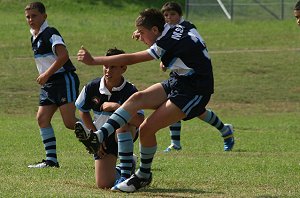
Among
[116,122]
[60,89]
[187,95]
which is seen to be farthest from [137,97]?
[60,89]

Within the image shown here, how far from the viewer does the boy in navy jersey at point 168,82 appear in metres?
8.98

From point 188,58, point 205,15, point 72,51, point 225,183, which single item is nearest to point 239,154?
point 225,183

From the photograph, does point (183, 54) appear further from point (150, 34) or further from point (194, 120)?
point (194, 120)

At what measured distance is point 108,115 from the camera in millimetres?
10023

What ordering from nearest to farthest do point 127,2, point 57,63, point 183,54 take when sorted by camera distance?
point 183,54, point 57,63, point 127,2

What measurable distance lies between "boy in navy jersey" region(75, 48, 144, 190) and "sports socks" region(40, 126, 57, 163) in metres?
1.81

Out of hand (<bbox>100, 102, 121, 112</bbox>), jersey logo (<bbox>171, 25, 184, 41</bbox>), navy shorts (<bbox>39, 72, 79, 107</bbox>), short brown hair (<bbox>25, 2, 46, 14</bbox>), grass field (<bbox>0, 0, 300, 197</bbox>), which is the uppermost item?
jersey logo (<bbox>171, 25, 184, 41</bbox>)

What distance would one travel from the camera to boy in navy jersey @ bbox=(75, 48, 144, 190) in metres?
9.60

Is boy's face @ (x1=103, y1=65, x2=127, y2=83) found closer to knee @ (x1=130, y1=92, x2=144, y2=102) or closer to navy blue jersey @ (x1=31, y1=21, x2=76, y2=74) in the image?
knee @ (x1=130, y1=92, x2=144, y2=102)

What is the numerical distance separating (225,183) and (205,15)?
31992 mm

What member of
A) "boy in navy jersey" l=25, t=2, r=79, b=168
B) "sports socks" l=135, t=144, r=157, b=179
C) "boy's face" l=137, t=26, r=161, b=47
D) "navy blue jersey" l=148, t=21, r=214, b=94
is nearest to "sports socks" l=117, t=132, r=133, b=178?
"sports socks" l=135, t=144, r=157, b=179

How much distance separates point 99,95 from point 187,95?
4.12ft

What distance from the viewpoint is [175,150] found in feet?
48.3

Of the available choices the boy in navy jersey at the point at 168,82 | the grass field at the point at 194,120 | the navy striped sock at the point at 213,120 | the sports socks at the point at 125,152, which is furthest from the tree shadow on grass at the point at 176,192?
the navy striped sock at the point at 213,120
